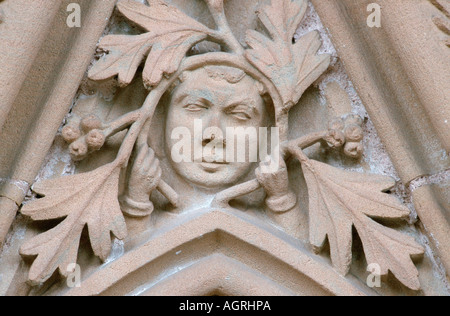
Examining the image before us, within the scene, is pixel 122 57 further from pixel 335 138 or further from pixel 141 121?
pixel 335 138

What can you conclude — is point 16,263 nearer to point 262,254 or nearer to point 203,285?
point 203,285

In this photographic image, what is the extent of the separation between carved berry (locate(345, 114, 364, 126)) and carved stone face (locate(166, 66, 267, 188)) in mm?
223

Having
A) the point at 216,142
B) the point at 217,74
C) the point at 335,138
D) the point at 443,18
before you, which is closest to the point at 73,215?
the point at 216,142

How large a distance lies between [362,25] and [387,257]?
588 mm

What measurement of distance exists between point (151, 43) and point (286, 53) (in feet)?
1.08

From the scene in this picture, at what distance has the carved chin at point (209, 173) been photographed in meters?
1.99

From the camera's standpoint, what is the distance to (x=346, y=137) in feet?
6.58

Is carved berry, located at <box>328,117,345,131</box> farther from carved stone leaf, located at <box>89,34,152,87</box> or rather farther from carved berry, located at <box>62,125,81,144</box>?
carved berry, located at <box>62,125,81,144</box>

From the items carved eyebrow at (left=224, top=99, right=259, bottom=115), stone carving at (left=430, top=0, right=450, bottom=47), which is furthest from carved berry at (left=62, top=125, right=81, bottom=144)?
stone carving at (left=430, top=0, right=450, bottom=47)

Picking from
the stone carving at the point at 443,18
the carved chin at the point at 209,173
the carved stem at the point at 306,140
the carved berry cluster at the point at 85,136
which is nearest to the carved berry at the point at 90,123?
the carved berry cluster at the point at 85,136

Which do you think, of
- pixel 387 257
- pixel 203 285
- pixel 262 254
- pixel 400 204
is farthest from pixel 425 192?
pixel 203 285

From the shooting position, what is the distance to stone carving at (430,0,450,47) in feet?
6.38

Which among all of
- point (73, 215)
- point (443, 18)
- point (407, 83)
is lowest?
point (73, 215)

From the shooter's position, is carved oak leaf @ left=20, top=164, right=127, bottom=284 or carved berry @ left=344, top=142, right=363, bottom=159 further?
carved berry @ left=344, top=142, right=363, bottom=159
